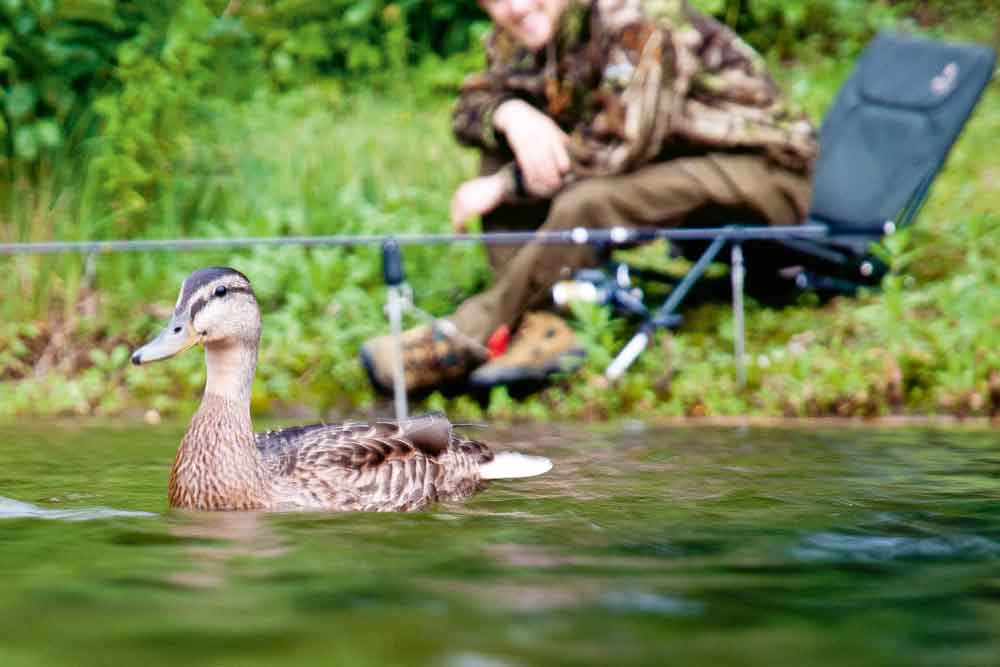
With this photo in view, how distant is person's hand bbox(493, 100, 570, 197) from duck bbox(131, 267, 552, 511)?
352cm

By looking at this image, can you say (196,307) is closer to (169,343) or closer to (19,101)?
(169,343)

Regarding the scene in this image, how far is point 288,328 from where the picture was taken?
10.3 m

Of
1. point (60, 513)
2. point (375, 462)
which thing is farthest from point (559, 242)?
point (60, 513)

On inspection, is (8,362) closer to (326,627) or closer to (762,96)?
(762,96)

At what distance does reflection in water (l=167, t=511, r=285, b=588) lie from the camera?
4387 millimetres

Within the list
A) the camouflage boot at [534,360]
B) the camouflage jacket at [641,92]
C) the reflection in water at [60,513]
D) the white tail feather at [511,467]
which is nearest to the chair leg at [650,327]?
the camouflage boot at [534,360]

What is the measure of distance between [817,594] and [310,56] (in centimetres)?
1222

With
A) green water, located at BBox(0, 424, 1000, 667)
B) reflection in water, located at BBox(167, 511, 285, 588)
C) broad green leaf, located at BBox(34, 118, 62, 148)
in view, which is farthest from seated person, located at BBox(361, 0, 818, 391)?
reflection in water, located at BBox(167, 511, 285, 588)

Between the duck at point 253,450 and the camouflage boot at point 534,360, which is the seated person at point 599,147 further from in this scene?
the duck at point 253,450

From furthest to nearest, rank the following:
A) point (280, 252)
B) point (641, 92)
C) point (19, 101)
Answer: point (280, 252) < point (19, 101) < point (641, 92)

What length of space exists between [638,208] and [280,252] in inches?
110

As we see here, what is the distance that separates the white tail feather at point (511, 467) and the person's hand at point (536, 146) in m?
3.17

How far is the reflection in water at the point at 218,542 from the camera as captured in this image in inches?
173

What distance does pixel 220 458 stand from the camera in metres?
5.68
